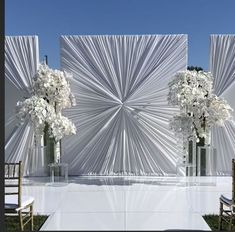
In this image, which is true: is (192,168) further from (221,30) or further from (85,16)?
(85,16)

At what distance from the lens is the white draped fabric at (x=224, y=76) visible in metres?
7.21

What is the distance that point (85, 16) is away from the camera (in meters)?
6.82

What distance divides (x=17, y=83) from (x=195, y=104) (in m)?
3.36

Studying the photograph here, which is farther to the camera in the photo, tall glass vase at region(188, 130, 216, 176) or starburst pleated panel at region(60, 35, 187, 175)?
starburst pleated panel at region(60, 35, 187, 175)

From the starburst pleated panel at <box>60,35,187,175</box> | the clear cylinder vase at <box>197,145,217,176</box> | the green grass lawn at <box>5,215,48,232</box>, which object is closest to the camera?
the green grass lawn at <box>5,215,48,232</box>

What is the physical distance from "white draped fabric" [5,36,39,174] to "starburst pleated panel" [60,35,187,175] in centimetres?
63

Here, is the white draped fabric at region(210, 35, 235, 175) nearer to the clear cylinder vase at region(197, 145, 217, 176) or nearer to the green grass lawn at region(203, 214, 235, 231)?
the clear cylinder vase at region(197, 145, 217, 176)

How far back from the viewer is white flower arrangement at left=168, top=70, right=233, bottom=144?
612 centimetres

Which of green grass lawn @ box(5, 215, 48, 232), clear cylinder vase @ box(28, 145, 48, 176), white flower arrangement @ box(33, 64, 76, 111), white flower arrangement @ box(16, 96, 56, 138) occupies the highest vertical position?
white flower arrangement @ box(33, 64, 76, 111)

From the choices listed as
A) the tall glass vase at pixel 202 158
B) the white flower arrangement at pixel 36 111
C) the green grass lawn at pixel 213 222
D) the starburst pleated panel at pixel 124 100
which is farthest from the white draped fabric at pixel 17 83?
the green grass lawn at pixel 213 222

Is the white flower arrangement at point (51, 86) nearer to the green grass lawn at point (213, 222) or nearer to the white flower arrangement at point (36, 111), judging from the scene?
the white flower arrangement at point (36, 111)

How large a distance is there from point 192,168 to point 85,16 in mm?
3349

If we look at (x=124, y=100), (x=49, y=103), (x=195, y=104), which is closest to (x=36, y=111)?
(x=49, y=103)

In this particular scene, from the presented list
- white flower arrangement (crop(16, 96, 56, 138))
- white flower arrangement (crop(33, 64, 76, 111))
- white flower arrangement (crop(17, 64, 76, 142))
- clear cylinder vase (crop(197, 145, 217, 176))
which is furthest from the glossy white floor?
white flower arrangement (crop(33, 64, 76, 111))
